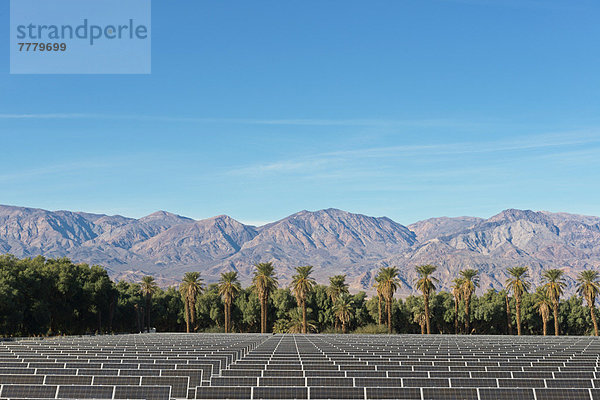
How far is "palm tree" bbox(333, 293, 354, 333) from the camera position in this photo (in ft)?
345

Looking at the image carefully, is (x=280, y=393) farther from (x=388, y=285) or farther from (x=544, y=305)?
(x=544, y=305)

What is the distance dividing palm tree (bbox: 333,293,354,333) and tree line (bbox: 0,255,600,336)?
0.19 metres

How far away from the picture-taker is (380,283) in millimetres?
101125

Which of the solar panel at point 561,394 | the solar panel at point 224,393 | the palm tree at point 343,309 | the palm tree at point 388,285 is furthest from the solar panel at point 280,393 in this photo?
the palm tree at point 343,309

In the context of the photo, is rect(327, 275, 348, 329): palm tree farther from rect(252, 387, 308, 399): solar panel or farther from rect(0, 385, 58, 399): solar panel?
rect(0, 385, 58, 399): solar panel

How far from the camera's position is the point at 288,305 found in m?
121

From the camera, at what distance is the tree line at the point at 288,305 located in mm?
84688

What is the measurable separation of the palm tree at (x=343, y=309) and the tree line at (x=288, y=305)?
19 centimetres

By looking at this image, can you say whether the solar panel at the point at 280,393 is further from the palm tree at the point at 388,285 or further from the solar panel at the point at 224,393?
the palm tree at the point at 388,285

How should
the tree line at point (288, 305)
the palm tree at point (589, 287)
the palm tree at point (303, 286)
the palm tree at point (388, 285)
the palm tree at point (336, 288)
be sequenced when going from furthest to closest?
1. the palm tree at point (336, 288)
2. the palm tree at point (303, 286)
3. the palm tree at point (388, 285)
4. the palm tree at point (589, 287)
5. the tree line at point (288, 305)

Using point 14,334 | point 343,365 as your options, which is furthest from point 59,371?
point 14,334

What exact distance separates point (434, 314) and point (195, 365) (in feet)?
328

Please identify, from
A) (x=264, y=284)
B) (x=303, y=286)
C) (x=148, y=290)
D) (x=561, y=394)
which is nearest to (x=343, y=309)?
(x=303, y=286)

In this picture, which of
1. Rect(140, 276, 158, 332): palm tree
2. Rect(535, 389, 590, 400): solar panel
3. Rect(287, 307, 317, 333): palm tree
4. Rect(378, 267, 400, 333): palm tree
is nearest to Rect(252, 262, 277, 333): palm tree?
Rect(287, 307, 317, 333): palm tree
